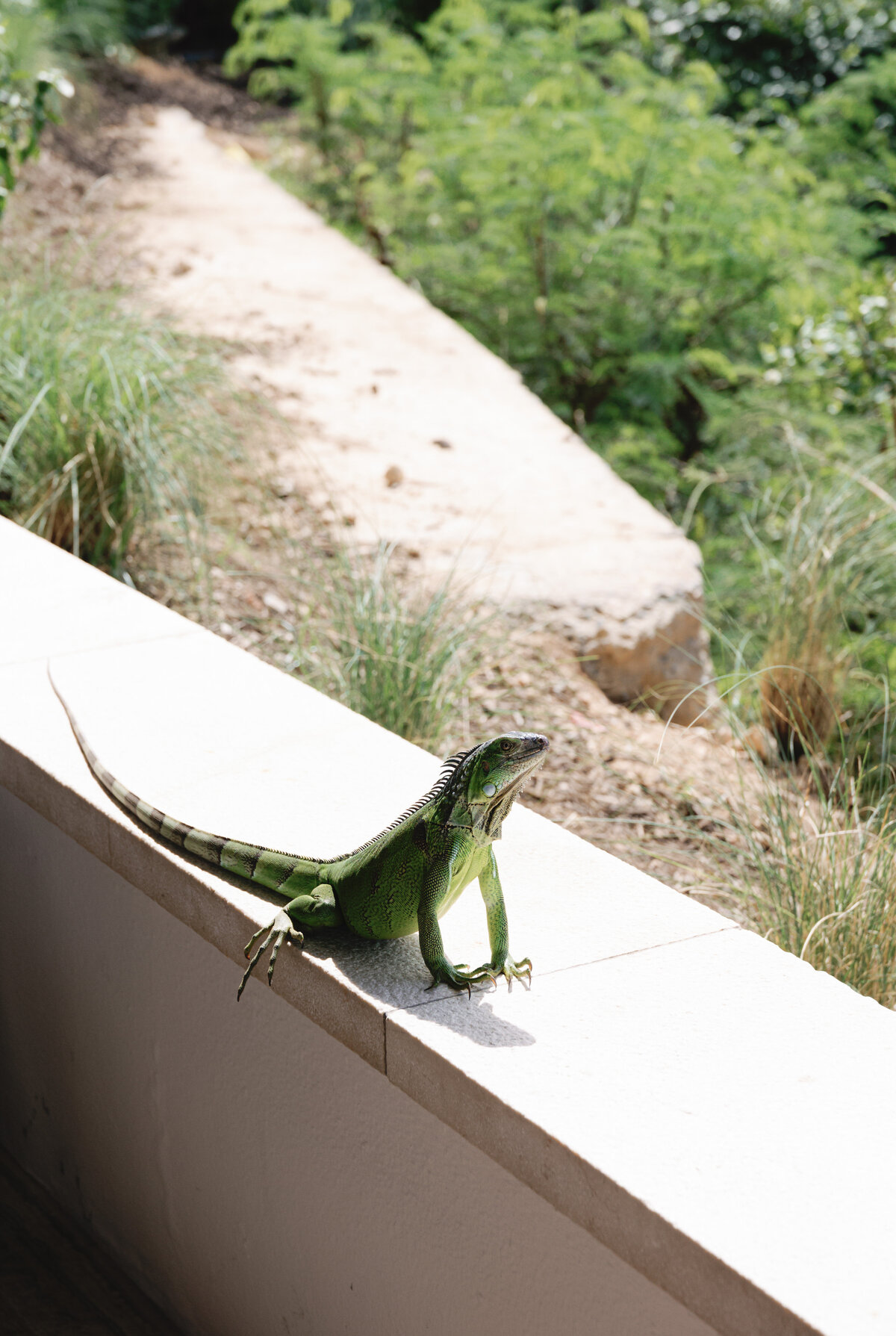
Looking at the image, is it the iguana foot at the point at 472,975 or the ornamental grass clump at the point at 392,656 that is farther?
the ornamental grass clump at the point at 392,656

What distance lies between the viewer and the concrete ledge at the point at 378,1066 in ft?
4.51

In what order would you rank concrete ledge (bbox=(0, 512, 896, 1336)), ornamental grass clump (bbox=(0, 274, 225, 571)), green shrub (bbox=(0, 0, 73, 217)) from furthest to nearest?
green shrub (bbox=(0, 0, 73, 217)) < ornamental grass clump (bbox=(0, 274, 225, 571)) < concrete ledge (bbox=(0, 512, 896, 1336))

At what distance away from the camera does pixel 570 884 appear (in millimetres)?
2010

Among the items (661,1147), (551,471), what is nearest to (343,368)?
(551,471)

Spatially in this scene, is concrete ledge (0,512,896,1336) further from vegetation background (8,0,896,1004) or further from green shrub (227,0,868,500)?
green shrub (227,0,868,500)

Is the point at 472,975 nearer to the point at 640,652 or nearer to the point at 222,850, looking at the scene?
the point at 222,850

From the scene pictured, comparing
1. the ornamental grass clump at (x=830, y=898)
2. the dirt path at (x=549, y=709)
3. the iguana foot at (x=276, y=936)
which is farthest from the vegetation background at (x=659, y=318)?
the iguana foot at (x=276, y=936)

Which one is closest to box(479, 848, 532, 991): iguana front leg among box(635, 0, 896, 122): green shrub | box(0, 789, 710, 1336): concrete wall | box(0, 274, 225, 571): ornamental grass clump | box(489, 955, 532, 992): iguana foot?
box(489, 955, 532, 992): iguana foot

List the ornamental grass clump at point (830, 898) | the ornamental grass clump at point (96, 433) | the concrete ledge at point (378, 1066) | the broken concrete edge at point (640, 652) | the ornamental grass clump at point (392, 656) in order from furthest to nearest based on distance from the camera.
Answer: the broken concrete edge at point (640, 652)
the ornamental grass clump at point (96, 433)
the ornamental grass clump at point (392, 656)
the ornamental grass clump at point (830, 898)
the concrete ledge at point (378, 1066)

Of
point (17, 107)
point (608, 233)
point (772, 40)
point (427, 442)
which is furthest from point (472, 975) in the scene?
point (772, 40)

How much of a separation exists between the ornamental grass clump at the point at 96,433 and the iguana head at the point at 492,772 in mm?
2665

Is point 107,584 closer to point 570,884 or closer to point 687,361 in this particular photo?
point 570,884

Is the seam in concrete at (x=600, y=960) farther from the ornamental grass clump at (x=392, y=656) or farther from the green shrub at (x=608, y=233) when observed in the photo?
the green shrub at (x=608, y=233)

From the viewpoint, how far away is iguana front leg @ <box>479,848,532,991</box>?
1.67 meters
